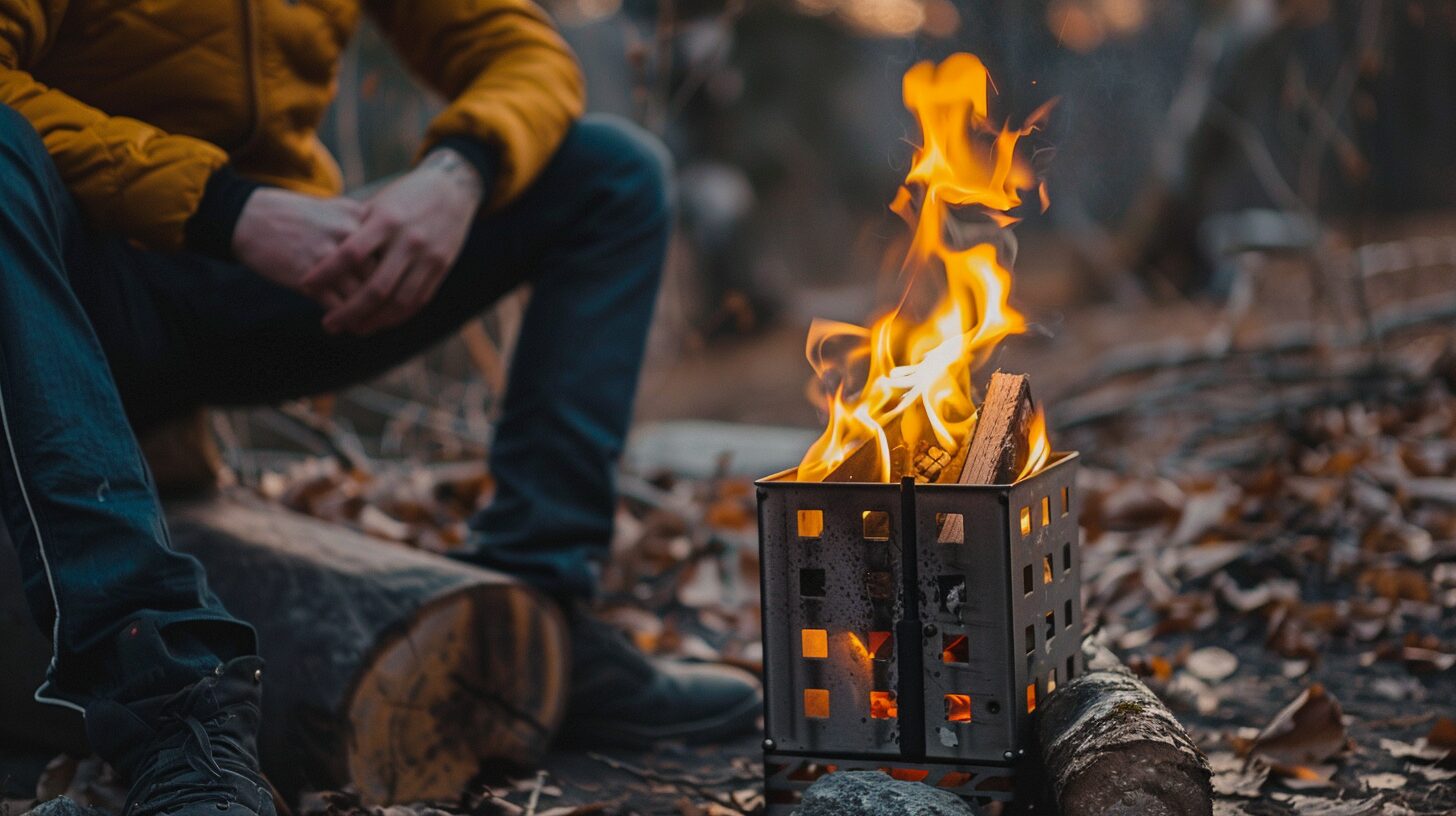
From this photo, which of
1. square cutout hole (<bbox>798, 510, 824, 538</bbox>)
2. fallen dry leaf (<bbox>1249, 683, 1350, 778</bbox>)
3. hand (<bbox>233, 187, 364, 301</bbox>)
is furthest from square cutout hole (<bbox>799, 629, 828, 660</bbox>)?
hand (<bbox>233, 187, 364, 301</bbox>)

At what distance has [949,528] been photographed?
1.53 metres

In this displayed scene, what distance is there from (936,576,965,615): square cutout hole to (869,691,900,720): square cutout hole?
14cm

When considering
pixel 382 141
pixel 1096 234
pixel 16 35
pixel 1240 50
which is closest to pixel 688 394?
pixel 382 141

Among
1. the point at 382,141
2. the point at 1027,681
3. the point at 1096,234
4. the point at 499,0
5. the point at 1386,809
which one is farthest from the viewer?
the point at 1096,234

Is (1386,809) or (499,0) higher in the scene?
(499,0)

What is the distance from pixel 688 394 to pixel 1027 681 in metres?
9.57

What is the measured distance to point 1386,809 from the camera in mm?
1708

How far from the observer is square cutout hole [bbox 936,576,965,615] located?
153 centimetres

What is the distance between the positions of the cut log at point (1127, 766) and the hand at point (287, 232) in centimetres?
124

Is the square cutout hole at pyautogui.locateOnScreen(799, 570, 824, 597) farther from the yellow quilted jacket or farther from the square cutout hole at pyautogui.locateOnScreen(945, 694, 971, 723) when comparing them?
the yellow quilted jacket

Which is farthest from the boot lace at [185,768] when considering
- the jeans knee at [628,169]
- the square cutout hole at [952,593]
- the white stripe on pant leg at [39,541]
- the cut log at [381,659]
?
the jeans knee at [628,169]

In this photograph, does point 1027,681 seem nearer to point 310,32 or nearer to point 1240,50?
point 310,32

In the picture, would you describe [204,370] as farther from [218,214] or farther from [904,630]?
[904,630]

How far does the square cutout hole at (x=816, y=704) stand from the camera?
5.26 feet
